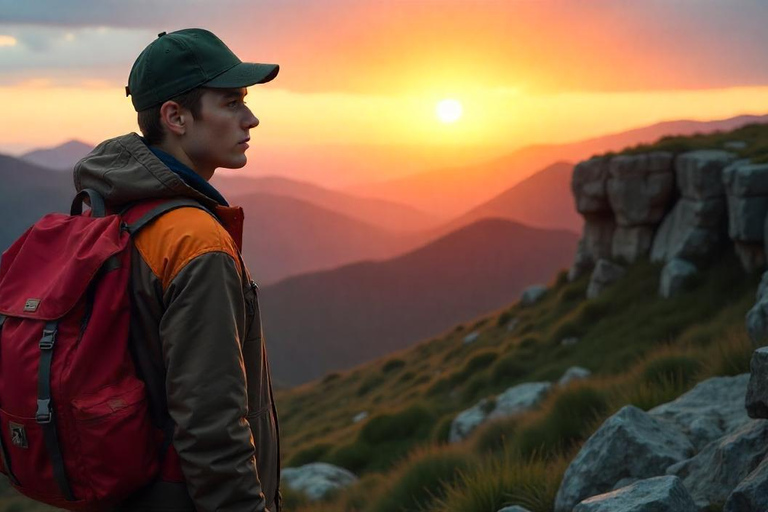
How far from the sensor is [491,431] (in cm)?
901

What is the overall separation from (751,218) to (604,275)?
5.59 meters

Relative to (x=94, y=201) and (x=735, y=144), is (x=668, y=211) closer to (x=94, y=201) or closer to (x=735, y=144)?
(x=735, y=144)

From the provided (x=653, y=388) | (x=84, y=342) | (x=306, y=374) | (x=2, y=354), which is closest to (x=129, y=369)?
(x=84, y=342)

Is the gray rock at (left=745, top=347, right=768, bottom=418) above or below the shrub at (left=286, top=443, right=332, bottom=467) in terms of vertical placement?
above

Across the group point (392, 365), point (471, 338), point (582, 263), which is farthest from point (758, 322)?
point (392, 365)

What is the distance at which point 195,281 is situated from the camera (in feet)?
7.96

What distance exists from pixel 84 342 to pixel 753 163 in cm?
1366

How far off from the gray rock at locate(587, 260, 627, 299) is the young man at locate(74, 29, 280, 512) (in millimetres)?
16273

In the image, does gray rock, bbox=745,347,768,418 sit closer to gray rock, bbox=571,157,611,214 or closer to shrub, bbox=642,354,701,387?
shrub, bbox=642,354,701,387

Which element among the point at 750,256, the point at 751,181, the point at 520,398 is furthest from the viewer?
the point at 750,256

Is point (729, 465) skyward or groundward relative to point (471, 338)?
skyward

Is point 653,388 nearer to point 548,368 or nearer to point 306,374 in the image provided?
point 548,368

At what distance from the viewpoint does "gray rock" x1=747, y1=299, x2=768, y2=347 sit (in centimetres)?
731

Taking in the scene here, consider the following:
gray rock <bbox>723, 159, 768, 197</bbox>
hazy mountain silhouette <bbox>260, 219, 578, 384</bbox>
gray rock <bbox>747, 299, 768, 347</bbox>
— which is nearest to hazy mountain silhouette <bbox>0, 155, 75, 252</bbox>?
hazy mountain silhouette <bbox>260, 219, 578, 384</bbox>
